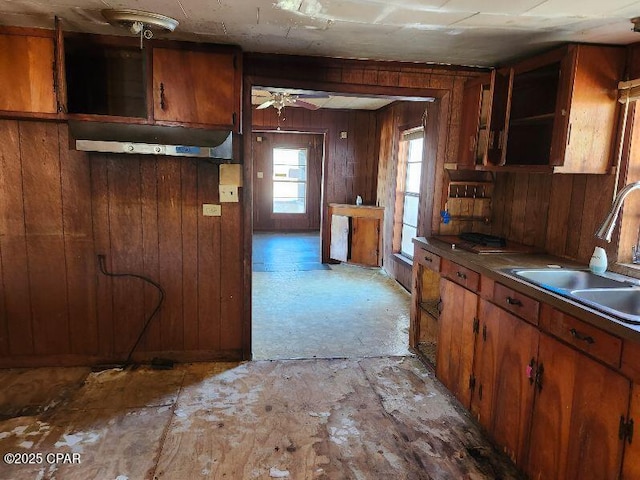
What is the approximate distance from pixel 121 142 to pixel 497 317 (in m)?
2.38

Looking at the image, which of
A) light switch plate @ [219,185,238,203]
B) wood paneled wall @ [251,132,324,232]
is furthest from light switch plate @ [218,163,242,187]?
wood paneled wall @ [251,132,324,232]

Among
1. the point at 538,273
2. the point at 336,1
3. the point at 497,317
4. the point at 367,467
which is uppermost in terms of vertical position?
the point at 336,1

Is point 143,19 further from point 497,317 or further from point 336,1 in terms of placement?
point 497,317

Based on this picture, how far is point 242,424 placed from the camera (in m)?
2.47

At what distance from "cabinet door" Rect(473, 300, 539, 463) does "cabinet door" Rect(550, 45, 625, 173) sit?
0.92 metres

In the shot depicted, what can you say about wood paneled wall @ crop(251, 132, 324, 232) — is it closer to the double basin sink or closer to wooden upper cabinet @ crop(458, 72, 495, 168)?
wooden upper cabinet @ crop(458, 72, 495, 168)

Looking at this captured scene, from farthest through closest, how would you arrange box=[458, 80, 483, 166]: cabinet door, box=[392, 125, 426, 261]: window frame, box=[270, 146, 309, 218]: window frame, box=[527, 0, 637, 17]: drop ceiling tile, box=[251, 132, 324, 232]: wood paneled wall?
box=[270, 146, 309, 218]: window frame < box=[251, 132, 324, 232]: wood paneled wall < box=[392, 125, 426, 261]: window frame < box=[458, 80, 483, 166]: cabinet door < box=[527, 0, 637, 17]: drop ceiling tile

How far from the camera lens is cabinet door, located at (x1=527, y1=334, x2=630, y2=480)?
1.57 metres

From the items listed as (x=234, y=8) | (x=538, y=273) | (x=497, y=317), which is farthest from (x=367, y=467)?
(x=234, y=8)

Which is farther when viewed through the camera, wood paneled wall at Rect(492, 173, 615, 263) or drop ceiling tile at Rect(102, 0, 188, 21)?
wood paneled wall at Rect(492, 173, 615, 263)

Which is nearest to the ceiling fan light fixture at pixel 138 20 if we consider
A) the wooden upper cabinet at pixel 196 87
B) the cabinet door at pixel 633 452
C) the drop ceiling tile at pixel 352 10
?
the wooden upper cabinet at pixel 196 87

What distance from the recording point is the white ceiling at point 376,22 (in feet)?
6.62

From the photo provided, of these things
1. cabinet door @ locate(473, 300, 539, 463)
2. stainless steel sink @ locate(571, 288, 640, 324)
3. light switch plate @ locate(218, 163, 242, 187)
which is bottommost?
cabinet door @ locate(473, 300, 539, 463)

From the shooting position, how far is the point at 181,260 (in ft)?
10.4
